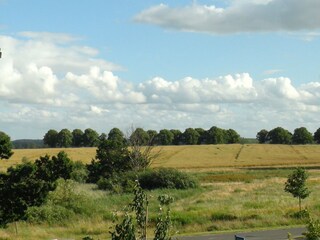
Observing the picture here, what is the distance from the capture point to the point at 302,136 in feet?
600

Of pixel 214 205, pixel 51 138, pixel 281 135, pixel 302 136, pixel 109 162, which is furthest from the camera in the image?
pixel 281 135

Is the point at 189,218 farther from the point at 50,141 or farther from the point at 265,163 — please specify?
the point at 50,141

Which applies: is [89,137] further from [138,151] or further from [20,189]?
[20,189]

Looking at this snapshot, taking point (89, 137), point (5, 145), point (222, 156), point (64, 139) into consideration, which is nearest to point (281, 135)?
point (89, 137)

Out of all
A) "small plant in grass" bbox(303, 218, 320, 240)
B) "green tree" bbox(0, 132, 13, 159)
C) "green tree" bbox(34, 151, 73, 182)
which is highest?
"green tree" bbox(0, 132, 13, 159)

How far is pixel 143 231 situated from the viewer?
9.62m

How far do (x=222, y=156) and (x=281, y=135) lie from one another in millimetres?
67667

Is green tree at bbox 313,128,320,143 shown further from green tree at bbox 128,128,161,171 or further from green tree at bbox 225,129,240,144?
green tree at bbox 128,128,161,171

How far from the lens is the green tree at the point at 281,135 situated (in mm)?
186150

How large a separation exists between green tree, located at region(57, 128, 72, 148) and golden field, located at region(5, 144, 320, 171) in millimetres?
43121

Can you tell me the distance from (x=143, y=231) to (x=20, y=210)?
2064cm

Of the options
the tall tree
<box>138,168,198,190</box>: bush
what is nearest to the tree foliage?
<box>138,168,198,190</box>: bush

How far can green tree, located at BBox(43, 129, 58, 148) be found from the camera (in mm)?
176250

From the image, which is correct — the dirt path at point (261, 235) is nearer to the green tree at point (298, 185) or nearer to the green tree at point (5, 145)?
the green tree at point (298, 185)
